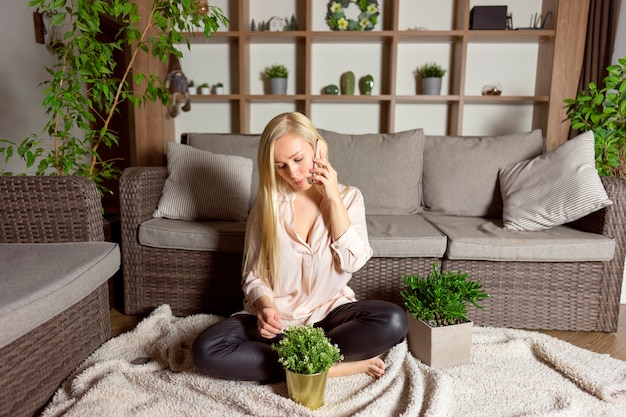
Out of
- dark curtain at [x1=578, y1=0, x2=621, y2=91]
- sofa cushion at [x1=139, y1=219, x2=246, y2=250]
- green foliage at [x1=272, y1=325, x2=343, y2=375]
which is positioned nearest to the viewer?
green foliage at [x1=272, y1=325, x2=343, y2=375]

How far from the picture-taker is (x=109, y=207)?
4.75m

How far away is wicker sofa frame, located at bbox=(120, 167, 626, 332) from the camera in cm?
186

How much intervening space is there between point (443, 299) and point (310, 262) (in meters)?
0.46

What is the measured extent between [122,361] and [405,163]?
60.3 inches

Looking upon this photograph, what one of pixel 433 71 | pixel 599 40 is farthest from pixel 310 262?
pixel 599 40

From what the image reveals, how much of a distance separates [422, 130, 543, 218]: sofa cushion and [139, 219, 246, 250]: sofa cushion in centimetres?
102

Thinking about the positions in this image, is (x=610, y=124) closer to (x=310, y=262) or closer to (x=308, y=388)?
(x=310, y=262)

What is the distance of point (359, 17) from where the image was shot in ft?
10.2

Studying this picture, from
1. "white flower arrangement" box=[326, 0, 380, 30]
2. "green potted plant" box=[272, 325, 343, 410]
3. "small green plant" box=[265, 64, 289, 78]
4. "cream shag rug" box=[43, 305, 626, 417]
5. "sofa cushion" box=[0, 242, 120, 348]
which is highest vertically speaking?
"white flower arrangement" box=[326, 0, 380, 30]

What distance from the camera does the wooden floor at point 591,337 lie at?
1.78 meters

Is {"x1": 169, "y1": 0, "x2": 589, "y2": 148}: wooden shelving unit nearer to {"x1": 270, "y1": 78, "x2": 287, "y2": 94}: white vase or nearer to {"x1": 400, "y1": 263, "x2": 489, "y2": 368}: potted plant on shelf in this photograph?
{"x1": 270, "y1": 78, "x2": 287, "y2": 94}: white vase

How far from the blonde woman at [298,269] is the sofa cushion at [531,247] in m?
0.55

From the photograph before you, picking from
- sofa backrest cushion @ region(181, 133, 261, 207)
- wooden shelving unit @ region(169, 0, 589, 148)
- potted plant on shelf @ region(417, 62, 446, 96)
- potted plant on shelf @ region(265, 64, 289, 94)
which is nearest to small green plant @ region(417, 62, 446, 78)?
potted plant on shelf @ region(417, 62, 446, 96)

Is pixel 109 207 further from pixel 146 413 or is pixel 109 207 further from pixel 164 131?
pixel 146 413
